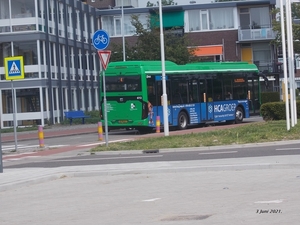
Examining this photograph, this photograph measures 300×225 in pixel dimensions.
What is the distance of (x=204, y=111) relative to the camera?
36438mm

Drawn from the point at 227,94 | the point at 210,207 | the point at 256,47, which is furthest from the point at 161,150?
the point at 256,47

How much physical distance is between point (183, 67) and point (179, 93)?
1.57 m

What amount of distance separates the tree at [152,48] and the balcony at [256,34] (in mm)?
14171

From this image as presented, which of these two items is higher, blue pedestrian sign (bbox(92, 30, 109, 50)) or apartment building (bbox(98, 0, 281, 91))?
apartment building (bbox(98, 0, 281, 91))

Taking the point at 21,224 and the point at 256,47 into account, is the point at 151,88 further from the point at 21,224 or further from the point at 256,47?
the point at 256,47

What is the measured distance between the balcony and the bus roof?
84.5 ft

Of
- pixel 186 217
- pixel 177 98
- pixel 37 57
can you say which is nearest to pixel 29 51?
pixel 37 57

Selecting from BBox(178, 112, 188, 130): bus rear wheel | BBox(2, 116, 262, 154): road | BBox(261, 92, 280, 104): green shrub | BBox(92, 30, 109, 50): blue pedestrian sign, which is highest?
BBox(92, 30, 109, 50): blue pedestrian sign

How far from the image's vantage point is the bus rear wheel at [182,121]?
115ft

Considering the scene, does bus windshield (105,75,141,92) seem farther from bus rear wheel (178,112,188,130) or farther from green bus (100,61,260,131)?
bus rear wheel (178,112,188,130)

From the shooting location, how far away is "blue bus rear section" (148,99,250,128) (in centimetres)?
3407

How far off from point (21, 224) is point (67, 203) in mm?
2105

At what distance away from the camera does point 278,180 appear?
13.6 m

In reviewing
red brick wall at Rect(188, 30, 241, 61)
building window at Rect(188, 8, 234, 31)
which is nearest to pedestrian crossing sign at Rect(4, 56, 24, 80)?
building window at Rect(188, 8, 234, 31)
